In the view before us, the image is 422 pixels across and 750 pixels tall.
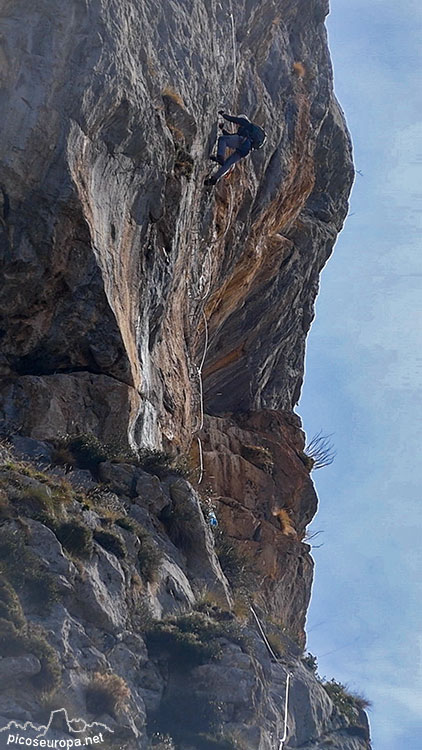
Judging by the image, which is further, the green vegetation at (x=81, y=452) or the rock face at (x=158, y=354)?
the green vegetation at (x=81, y=452)

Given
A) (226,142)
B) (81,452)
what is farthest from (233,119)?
(81,452)

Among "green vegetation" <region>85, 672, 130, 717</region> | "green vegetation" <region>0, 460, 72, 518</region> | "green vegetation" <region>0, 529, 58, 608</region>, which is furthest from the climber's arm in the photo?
"green vegetation" <region>85, 672, 130, 717</region>

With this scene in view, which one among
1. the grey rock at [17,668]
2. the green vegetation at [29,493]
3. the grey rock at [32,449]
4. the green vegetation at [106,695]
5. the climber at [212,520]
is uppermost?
the climber at [212,520]

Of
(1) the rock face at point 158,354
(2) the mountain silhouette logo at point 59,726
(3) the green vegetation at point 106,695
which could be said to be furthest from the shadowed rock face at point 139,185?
Answer: (2) the mountain silhouette logo at point 59,726

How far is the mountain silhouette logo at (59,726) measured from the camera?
33.0 ft

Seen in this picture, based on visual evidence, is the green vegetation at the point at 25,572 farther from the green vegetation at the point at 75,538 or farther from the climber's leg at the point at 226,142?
the climber's leg at the point at 226,142

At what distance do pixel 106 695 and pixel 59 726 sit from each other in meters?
1.06

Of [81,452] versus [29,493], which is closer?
[29,493]

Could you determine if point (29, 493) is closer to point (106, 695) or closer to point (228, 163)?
point (106, 695)

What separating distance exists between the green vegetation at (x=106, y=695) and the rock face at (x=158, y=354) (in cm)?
4

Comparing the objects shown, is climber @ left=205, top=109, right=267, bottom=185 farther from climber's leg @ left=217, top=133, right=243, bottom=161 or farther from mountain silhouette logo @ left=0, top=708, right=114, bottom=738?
mountain silhouette logo @ left=0, top=708, right=114, bottom=738

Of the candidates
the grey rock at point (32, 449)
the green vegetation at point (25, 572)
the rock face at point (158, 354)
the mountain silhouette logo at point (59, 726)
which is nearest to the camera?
the mountain silhouette logo at point (59, 726)

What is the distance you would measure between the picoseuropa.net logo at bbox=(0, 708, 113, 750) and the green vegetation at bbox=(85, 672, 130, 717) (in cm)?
25

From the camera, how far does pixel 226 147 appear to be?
2192 cm
